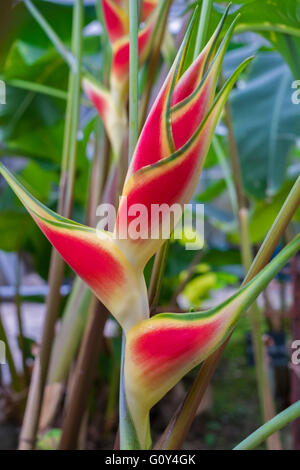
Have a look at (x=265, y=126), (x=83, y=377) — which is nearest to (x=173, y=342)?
(x=83, y=377)

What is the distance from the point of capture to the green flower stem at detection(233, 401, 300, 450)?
0.18 m

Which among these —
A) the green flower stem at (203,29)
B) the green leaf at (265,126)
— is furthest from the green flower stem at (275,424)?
the green leaf at (265,126)

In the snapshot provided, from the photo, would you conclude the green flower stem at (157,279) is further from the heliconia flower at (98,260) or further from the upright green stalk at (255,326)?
the upright green stalk at (255,326)

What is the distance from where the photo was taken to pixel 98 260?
166 millimetres

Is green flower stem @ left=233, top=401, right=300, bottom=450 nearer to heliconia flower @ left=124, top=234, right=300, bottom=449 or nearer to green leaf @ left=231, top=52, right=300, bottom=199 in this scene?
heliconia flower @ left=124, top=234, right=300, bottom=449

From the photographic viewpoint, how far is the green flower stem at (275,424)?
18 cm

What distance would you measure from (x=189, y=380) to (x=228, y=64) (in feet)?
1.84

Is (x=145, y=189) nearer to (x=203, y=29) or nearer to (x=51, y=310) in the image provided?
(x=203, y=29)

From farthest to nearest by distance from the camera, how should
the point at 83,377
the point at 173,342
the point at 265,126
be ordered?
the point at 265,126 < the point at 83,377 < the point at 173,342

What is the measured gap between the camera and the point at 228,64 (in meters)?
0.69

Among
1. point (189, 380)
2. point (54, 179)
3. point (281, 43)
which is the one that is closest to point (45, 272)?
point (54, 179)

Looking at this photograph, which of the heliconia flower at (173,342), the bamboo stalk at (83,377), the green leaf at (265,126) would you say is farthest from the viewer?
the green leaf at (265,126)

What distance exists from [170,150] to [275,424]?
0.11 meters

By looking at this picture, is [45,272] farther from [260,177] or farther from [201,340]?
[201,340]
